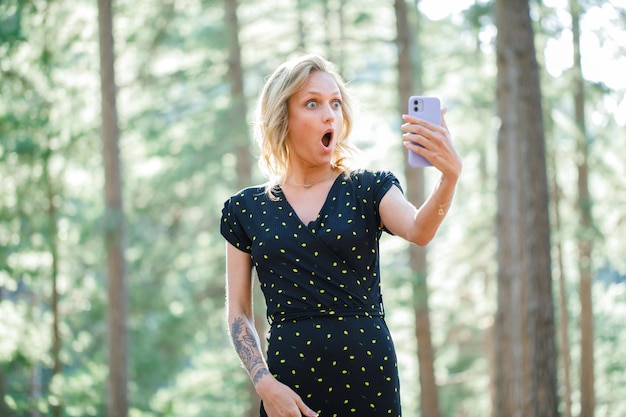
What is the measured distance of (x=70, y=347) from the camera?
16.9 meters

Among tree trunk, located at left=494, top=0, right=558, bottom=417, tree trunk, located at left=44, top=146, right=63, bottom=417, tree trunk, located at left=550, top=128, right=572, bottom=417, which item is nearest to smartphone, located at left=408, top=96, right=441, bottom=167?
tree trunk, located at left=494, top=0, right=558, bottom=417

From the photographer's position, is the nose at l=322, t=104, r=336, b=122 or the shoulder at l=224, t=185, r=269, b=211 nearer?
the nose at l=322, t=104, r=336, b=122

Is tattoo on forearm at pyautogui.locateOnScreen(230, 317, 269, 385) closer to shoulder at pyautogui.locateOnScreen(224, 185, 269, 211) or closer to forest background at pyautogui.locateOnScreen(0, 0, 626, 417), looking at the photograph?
shoulder at pyautogui.locateOnScreen(224, 185, 269, 211)

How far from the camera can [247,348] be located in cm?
296

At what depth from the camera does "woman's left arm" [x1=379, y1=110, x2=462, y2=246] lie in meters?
2.49

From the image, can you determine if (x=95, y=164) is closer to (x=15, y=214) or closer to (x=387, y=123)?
(x=15, y=214)

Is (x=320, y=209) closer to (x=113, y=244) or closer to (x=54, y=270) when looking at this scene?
(x=113, y=244)

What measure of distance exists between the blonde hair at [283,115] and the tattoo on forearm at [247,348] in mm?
493

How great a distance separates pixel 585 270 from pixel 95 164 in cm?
941

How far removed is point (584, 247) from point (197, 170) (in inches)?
296

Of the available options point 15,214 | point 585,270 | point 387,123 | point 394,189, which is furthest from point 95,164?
point 394,189

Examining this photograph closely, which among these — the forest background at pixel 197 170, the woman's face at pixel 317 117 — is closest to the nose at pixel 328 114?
the woman's face at pixel 317 117

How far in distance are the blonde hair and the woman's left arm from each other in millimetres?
480

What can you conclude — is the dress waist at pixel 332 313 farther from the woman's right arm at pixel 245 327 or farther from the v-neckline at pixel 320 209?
the v-neckline at pixel 320 209
